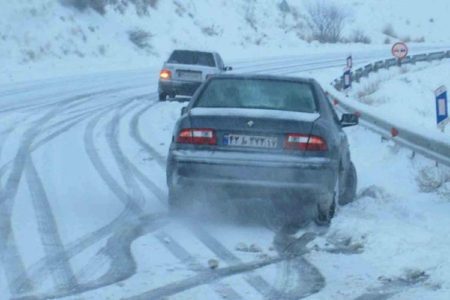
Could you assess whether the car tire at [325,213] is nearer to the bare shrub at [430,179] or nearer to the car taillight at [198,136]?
the car taillight at [198,136]

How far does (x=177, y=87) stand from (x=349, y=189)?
44.4 feet

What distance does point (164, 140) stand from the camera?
1557cm

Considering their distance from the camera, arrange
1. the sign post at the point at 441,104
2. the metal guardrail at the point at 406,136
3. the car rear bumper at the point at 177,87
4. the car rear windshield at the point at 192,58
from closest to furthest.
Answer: the metal guardrail at the point at 406,136
the sign post at the point at 441,104
the car rear bumper at the point at 177,87
the car rear windshield at the point at 192,58

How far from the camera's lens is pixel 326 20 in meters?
71.0

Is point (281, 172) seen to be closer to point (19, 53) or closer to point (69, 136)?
point (69, 136)

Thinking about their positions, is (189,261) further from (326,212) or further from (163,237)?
(326,212)

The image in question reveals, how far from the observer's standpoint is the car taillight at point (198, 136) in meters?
8.88

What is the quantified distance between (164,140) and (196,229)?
6754 mm

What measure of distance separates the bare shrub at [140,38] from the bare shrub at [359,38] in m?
30.7

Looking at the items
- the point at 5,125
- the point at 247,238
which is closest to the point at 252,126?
the point at 247,238

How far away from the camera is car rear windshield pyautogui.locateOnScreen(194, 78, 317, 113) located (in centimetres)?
943

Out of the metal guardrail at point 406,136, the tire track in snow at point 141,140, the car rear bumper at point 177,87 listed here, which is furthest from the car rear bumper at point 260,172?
the car rear bumper at point 177,87

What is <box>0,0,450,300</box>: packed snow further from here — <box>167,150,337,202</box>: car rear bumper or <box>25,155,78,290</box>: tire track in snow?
<box>167,150,337,202</box>: car rear bumper

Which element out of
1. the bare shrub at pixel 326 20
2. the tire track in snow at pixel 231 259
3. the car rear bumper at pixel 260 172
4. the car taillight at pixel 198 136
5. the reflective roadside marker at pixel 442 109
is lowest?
the bare shrub at pixel 326 20
